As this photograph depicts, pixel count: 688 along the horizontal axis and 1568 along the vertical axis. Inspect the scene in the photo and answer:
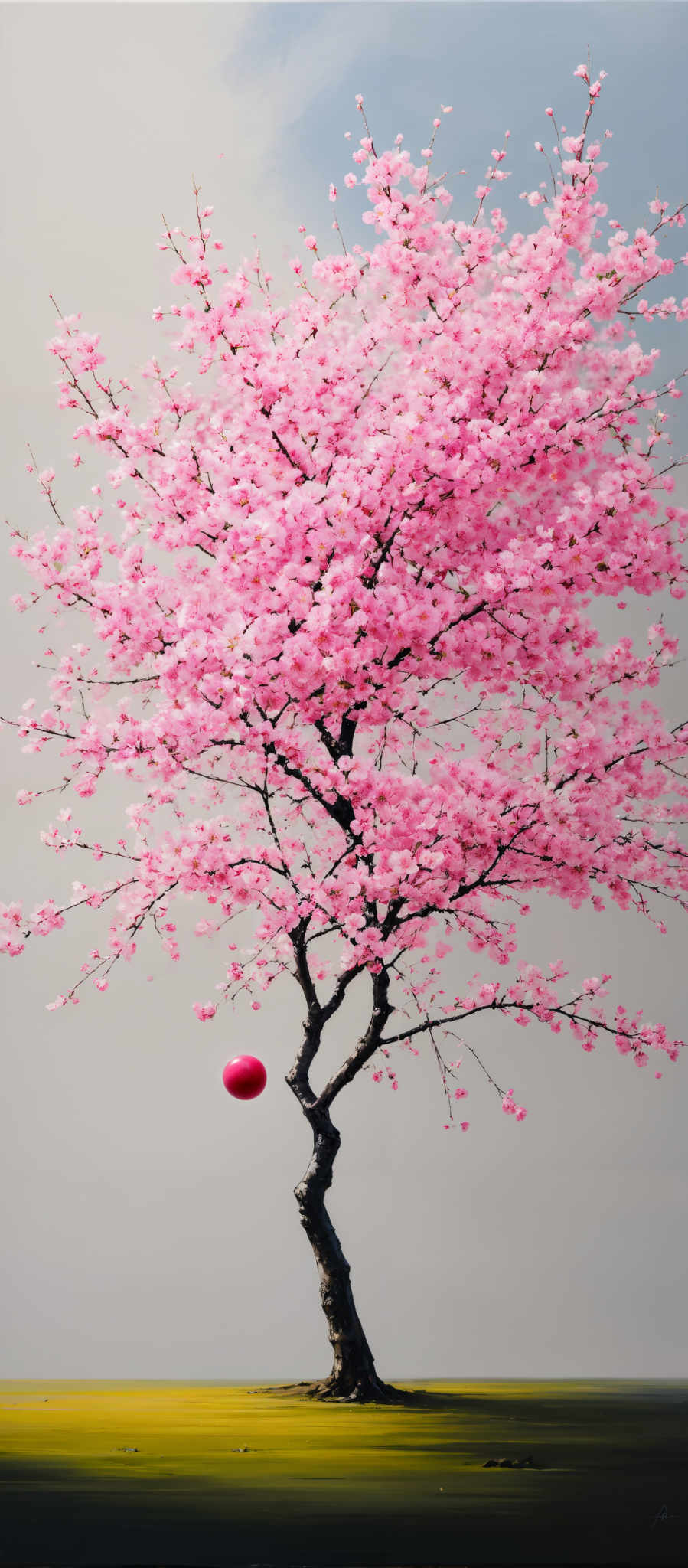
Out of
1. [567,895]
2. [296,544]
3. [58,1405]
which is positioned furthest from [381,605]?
[58,1405]

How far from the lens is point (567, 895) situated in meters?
5.55

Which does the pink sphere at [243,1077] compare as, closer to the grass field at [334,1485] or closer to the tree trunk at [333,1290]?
the tree trunk at [333,1290]

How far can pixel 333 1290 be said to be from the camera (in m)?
5.43

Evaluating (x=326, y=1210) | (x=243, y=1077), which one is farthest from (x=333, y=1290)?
(x=243, y=1077)

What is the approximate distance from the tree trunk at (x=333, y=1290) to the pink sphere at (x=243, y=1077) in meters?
0.35

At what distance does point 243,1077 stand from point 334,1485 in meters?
1.77

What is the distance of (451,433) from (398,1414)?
354cm

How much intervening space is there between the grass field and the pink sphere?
113 centimetres

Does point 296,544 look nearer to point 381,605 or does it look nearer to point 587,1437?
point 381,605

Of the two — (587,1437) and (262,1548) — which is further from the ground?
(587,1437)

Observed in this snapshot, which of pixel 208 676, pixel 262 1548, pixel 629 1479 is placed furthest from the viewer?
pixel 208 676
